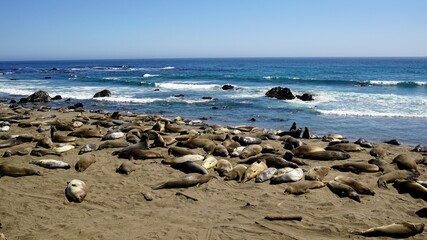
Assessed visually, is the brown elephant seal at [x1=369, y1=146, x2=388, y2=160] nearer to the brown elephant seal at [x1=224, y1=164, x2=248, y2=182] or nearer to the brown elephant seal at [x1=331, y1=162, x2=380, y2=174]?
the brown elephant seal at [x1=331, y1=162, x2=380, y2=174]

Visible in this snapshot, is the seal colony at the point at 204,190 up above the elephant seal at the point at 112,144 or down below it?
below

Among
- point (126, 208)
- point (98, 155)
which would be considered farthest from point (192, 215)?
point (98, 155)

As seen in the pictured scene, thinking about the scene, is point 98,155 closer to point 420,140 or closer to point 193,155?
point 193,155

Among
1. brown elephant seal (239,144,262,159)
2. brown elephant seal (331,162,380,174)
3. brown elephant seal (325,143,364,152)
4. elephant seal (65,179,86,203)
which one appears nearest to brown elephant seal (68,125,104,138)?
elephant seal (65,179,86,203)

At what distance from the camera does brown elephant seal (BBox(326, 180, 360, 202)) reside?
6.78 m

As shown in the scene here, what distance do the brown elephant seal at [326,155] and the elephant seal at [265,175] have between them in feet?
6.38

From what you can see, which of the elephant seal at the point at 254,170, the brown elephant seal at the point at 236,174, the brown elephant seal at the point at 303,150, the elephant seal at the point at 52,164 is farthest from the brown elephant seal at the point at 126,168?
the brown elephant seal at the point at 303,150

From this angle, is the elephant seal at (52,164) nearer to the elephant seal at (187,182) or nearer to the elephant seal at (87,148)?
the elephant seal at (87,148)

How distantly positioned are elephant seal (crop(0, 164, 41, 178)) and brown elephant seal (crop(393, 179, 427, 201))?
771 centimetres

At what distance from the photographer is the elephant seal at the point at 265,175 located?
25.1 feet

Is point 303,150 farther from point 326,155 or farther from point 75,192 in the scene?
point 75,192

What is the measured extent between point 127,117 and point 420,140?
1281 centimetres

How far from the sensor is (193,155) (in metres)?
9.15

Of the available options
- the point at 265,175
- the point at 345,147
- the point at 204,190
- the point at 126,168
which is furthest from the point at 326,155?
the point at 126,168
